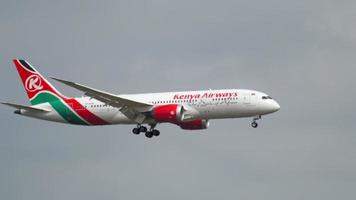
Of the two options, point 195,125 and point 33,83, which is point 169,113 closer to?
point 195,125

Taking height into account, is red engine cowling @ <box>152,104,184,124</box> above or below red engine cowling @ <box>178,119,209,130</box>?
below

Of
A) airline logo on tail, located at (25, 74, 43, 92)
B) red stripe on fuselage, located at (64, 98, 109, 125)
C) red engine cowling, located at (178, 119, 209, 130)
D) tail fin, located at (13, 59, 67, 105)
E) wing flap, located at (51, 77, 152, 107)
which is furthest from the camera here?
airline logo on tail, located at (25, 74, 43, 92)

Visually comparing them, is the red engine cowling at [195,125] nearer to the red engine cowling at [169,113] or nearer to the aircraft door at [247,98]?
the red engine cowling at [169,113]

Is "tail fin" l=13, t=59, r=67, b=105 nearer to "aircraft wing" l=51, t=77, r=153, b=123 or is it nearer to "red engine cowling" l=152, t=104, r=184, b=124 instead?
"aircraft wing" l=51, t=77, r=153, b=123

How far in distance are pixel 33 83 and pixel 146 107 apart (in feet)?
45.1

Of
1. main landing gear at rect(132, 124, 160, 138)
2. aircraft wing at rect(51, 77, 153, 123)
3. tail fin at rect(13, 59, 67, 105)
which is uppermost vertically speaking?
tail fin at rect(13, 59, 67, 105)

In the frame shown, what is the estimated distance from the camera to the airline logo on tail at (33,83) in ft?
298

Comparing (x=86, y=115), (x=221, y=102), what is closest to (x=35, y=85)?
(x=86, y=115)

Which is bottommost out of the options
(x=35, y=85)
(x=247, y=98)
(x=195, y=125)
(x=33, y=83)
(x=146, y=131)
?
(x=146, y=131)

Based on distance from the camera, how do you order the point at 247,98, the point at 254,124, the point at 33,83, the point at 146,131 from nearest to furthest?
1. the point at 247,98
2. the point at 254,124
3. the point at 146,131
4. the point at 33,83

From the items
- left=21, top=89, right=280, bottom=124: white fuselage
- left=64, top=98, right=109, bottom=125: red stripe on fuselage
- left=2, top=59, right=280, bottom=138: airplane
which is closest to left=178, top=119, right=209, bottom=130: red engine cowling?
left=2, top=59, right=280, bottom=138: airplane

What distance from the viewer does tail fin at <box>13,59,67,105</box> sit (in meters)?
89.8

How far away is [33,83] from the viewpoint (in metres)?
91.4

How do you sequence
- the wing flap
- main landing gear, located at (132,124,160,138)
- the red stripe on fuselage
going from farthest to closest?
the red stripe on fuselage < main landing gear, located at (132,124,160,138) < the wing flap
